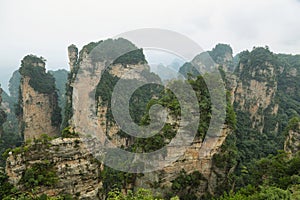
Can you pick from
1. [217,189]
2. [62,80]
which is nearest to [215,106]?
[217,189]

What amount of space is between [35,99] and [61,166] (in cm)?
1955

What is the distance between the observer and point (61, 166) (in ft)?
38.4

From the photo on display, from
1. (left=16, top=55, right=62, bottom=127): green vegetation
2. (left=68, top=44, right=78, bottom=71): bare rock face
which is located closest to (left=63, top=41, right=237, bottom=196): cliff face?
(left=68, top=44, right=78, bottom=71): bare rock face

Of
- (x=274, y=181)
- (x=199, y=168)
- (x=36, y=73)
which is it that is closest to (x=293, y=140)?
Answer: (x=274, y=181)

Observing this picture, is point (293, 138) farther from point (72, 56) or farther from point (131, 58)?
point (72, 56)

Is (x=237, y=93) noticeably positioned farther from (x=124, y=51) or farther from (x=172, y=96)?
(x=172, y=96)

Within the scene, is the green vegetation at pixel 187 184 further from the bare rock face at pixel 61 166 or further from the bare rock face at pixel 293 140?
the bare rock face at pixel 293 140

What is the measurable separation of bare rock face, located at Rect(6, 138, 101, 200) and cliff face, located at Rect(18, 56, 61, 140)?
18.8m

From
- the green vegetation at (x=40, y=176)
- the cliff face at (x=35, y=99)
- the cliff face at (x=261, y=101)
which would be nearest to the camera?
the green vegetation at (x=40, y=176)

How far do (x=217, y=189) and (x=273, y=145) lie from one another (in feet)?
38.3

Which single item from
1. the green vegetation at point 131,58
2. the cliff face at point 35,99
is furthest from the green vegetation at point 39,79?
the green vegetation at point 131,58

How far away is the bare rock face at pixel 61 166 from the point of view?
36.1ft

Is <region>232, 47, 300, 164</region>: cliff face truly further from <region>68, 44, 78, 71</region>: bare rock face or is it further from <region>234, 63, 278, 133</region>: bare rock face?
<region>68, 44, 78, 71</region>: bare rock face

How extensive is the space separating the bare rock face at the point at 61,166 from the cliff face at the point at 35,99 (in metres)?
18.8
